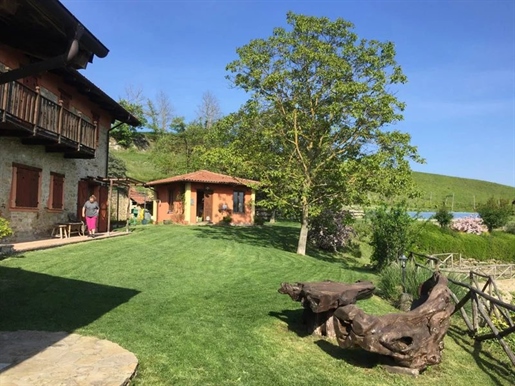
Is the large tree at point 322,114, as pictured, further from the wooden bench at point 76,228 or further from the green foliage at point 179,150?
the green foliage at point 179,150

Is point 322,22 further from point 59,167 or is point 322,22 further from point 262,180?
point 59,167

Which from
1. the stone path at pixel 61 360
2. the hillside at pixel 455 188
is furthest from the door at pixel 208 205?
the stone path at pixel 61 360

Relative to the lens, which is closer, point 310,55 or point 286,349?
point 286,349

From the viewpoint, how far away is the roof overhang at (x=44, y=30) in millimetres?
3348

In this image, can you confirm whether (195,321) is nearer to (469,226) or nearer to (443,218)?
(443,218)

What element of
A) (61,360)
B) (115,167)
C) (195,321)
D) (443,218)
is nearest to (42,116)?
(195,321)

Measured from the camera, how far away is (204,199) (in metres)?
28.4

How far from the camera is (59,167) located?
50.4 ft

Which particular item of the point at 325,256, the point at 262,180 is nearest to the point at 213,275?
the point at 262,180

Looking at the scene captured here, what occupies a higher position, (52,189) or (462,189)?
(462,189)

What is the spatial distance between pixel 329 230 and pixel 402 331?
15992mm

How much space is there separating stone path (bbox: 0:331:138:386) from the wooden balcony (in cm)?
740

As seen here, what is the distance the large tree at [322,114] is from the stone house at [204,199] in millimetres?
9340

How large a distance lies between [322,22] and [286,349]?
14.9 m
